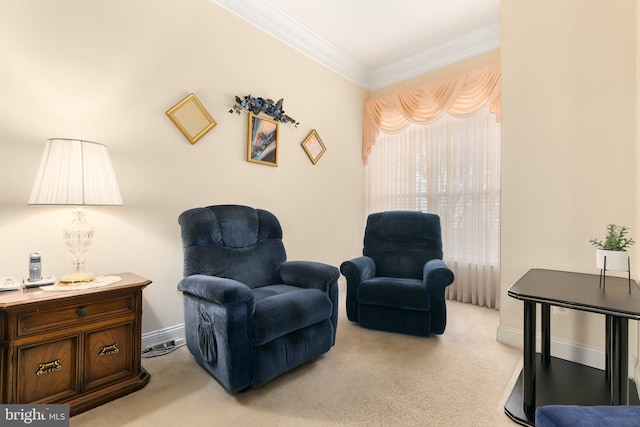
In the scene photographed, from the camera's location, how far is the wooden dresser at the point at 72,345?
4.28 feet

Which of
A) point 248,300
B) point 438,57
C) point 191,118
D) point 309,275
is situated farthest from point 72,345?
point 438,57

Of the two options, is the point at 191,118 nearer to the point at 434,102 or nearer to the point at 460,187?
the point at 434,102

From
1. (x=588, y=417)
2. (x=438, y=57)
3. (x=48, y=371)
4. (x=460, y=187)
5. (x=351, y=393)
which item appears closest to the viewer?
(x=588, y=417)

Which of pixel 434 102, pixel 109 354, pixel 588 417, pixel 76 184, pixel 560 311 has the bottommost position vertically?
pixel 109 354

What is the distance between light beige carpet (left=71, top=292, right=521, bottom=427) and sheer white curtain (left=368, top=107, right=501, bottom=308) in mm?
1162

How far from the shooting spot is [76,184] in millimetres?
1520

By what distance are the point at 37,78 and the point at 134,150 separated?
0.60 metres

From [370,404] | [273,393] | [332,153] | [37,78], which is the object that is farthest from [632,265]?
[37,78]

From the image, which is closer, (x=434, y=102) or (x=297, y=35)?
(x=297, y=35)

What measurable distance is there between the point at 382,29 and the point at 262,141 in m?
1.78

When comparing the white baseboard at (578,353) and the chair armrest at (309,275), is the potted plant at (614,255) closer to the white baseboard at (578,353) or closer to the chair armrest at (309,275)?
the white baseboard at (578,353)

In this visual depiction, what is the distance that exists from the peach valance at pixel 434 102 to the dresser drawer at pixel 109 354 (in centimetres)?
338

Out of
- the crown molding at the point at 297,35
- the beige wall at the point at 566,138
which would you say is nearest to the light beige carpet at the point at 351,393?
the beige wall at the point at 566,138

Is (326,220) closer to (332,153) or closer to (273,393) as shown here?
(332,153)
